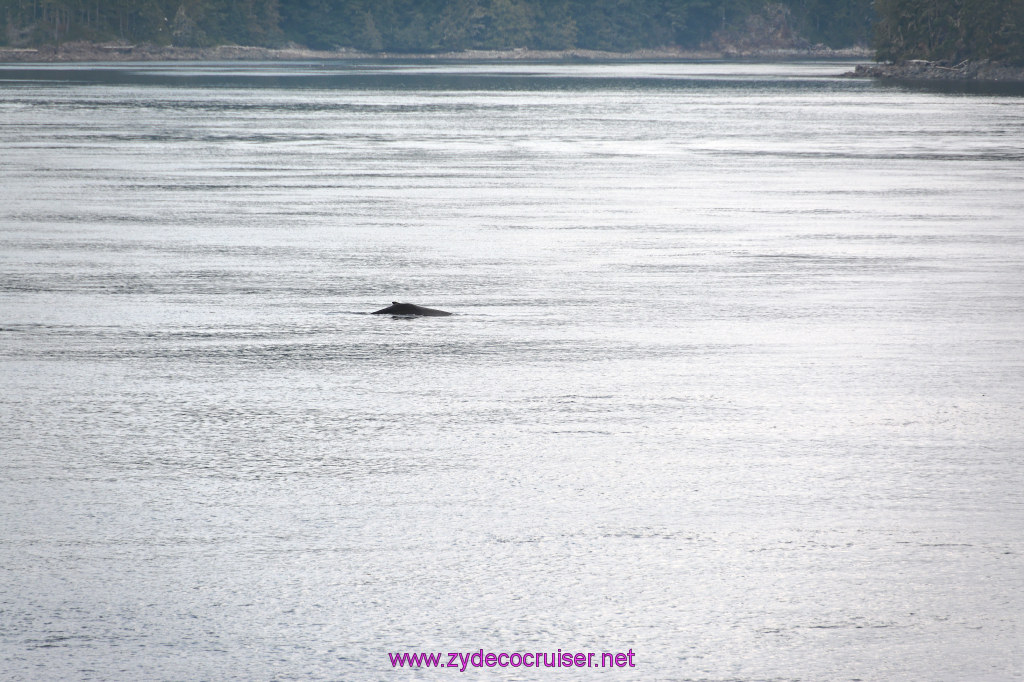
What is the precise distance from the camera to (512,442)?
7.29 m

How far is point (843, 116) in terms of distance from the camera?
51094 mm

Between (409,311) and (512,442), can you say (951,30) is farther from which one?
(512,442)

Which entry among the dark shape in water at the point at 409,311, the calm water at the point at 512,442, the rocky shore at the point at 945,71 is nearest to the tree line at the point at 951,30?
the rocky shore at the point at 945,71

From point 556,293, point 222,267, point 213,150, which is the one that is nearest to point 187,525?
point 556,293

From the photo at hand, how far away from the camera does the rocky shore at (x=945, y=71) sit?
111m

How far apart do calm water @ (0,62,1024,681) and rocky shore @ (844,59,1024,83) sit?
3842 inches

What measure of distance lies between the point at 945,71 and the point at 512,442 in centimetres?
11353

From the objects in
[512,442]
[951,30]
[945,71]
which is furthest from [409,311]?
[951,30]

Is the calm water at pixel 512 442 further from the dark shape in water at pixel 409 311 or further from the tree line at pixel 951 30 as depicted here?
the tree line at pixel 951 30

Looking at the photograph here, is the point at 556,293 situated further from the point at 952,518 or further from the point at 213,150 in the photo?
the point at 213,150

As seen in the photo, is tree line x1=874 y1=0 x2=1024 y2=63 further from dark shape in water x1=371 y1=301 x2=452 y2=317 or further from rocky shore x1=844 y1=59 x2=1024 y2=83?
dark shape in water x1=371 y1=301 x2=452 y2=317

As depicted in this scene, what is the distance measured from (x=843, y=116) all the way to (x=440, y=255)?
38.7 meters

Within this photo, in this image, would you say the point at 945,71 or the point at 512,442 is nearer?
the point at 512,442

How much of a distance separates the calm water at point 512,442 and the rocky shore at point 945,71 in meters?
97.6
